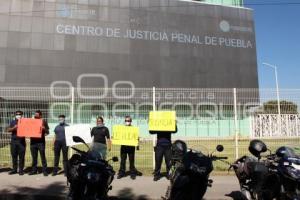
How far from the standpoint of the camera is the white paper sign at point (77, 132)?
11531 mm

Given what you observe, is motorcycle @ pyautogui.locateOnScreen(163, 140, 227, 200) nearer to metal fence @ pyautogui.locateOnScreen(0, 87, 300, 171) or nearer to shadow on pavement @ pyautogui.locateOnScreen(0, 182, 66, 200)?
shadow on pavement @ pyautogui.locateOnScreen(0, 182, 66, 200)

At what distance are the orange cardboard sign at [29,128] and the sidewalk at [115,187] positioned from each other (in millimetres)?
1150

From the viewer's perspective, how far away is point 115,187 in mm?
10172

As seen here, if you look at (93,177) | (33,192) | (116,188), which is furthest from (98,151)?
(116,188)

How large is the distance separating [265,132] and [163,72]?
919 inches

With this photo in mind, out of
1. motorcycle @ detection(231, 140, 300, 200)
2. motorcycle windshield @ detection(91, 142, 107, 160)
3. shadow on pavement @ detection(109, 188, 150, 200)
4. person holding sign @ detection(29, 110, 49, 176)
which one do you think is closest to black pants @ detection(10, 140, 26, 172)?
person holding sign @ detection(29, 110, 49, 176)

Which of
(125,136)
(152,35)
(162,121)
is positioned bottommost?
(125,136)

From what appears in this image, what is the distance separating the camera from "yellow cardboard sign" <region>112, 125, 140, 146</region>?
11.6 m

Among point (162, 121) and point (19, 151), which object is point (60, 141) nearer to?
point (19, 151)

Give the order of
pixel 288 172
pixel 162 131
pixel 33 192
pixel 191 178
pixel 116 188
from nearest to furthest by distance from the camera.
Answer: pixel 191 178 → pixel 288 172 → pixel 33 192 → pixel 116 188 → pixel 162 131

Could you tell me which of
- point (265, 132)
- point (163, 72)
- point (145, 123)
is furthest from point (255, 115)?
point (163, 72)

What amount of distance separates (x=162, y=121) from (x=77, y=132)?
2368 millimetres
